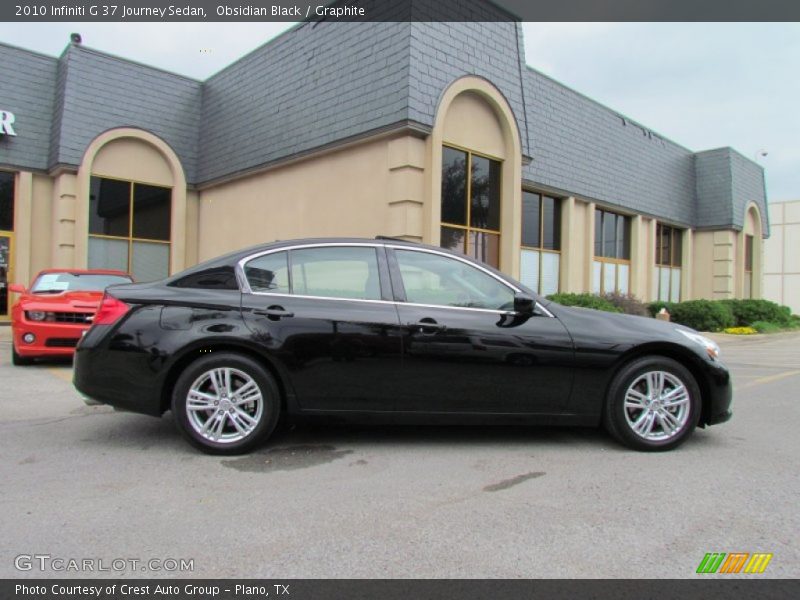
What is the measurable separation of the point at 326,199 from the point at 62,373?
21.1 ft

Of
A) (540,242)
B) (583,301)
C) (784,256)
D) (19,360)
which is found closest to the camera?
(19,360)

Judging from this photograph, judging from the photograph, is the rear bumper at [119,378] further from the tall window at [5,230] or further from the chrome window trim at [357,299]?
the tall window at [5,230]

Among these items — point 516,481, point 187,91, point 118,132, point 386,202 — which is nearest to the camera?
point 516,481

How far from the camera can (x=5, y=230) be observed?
48.8ft

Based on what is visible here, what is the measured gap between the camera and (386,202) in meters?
11.2

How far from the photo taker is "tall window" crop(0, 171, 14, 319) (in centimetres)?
1480

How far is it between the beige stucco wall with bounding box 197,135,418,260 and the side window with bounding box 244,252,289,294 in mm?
6420

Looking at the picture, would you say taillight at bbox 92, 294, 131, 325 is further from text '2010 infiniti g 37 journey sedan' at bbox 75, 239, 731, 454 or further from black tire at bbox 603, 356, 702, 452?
black tire at bbox 603, 356, 702, 452

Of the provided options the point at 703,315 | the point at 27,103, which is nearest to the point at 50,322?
the point at 27,103

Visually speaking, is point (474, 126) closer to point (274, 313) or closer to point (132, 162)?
point (274, 313)

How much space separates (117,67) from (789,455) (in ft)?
55.6
